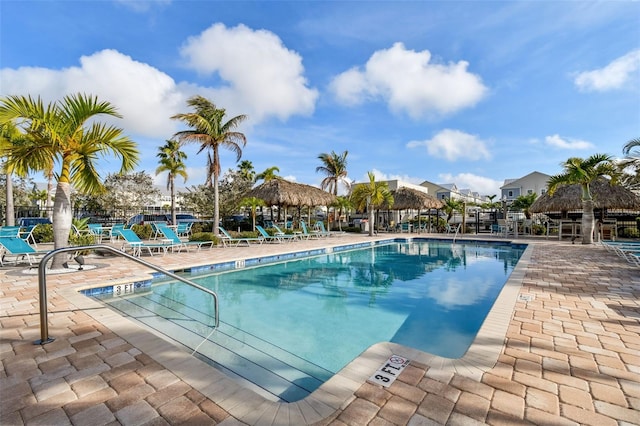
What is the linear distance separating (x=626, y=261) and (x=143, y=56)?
16.9 metres

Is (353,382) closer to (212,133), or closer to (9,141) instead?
(9,141)

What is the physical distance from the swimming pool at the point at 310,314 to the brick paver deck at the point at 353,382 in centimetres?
70

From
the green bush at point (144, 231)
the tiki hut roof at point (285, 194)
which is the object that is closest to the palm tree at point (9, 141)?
the green bush at point (144, 231)

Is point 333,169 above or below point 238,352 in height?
above

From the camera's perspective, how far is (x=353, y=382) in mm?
2316

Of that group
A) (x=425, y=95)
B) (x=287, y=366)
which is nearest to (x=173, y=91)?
(x=425, y=95)

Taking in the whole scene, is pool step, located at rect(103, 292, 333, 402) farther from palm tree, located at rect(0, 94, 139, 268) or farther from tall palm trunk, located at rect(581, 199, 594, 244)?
tall palm trunk, located at rect(581, 199, 594, 244)

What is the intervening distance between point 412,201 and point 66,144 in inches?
754

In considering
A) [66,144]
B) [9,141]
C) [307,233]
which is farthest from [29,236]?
[307,233]

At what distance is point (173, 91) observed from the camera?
16453mm

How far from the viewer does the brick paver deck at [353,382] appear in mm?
1893

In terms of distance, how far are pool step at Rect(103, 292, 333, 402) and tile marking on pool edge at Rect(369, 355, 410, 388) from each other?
0.74 meters

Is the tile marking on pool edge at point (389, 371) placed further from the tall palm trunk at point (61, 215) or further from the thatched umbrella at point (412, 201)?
the thatched umbrella at point (412, 201)

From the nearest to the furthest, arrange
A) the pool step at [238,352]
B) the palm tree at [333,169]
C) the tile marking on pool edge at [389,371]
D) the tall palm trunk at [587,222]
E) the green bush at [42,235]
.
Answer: the tile marking on pool edge at [389,371]
the pool step at [238,352]
the green bush at [42,235]
the tall palm trunk at [587,222]
the palm tree at [333,169]
